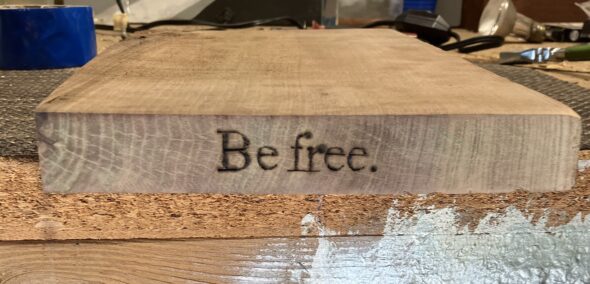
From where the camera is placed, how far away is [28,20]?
0.60m

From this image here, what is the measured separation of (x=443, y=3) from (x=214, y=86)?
1169mm

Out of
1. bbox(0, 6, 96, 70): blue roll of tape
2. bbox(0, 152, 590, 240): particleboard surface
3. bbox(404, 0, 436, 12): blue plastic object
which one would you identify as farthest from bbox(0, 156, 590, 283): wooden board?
bbox(404, 0, 436, 12): blue plastic object

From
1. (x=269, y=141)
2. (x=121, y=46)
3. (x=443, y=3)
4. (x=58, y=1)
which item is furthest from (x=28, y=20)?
(x=443, y=3)

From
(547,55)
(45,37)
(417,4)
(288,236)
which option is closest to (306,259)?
(288,236)

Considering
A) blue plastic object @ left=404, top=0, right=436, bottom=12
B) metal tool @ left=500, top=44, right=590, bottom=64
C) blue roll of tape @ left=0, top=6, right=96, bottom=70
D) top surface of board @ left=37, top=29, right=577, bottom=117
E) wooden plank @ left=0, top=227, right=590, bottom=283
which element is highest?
top surface of board @ left=37, top=29, right=577, bottom=117

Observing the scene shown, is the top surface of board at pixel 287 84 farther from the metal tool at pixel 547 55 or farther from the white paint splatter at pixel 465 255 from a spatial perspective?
the metal tool at pixel 547 55

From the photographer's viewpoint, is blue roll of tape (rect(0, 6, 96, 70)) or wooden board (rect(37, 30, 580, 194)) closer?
wooden board (rect(37, 30, 580, 194))

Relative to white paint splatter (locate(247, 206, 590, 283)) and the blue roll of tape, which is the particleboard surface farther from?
the blue roll of tape

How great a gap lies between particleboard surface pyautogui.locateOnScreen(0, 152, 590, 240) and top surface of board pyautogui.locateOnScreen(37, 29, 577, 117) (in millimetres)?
51

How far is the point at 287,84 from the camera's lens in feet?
1.26

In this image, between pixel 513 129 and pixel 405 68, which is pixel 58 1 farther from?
pixel 513 129

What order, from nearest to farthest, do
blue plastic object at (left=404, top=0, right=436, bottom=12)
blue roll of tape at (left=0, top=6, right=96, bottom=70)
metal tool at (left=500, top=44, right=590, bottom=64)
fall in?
blue roll of tape at (left=0, top=6, right=96, bottom=70), metal tool at (left=500, top=44, right=590, bottom=64), blue plastic object at (left=404, top=0, right=436, bottom=12)

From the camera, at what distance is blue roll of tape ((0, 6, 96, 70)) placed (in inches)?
23.6

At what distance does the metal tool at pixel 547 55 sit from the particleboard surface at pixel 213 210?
0.40 meters
